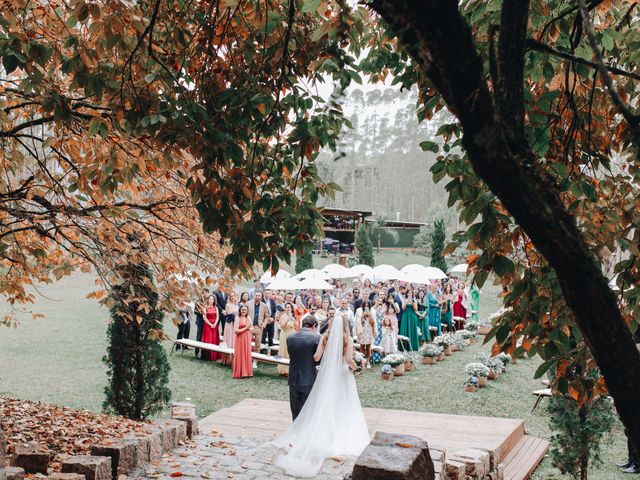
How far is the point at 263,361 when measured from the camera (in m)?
16.1

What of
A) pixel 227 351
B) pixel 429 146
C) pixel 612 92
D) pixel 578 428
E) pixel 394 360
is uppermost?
pixel 429 146

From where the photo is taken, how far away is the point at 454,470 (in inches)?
267

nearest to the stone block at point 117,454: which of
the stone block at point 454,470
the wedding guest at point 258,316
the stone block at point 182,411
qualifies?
the stone block at point 182,411

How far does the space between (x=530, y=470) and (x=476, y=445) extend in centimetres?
87

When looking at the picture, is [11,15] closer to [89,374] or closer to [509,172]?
[509,172]

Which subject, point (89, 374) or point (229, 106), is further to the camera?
point (89, 374)

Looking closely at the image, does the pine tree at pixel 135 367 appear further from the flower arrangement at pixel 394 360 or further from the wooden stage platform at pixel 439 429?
the flower arrangement at pixel 394 360

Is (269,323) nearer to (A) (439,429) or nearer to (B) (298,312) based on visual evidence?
(B) (298,312)

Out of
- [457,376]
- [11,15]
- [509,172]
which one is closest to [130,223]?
[11,15]

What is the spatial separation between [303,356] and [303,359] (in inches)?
1.9

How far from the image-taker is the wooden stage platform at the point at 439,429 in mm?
8875

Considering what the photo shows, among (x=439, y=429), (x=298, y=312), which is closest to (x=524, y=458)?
(x=439, y=429)

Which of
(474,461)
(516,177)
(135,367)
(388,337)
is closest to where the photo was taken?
(516,177)

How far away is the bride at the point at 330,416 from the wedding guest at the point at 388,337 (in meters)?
7.95
